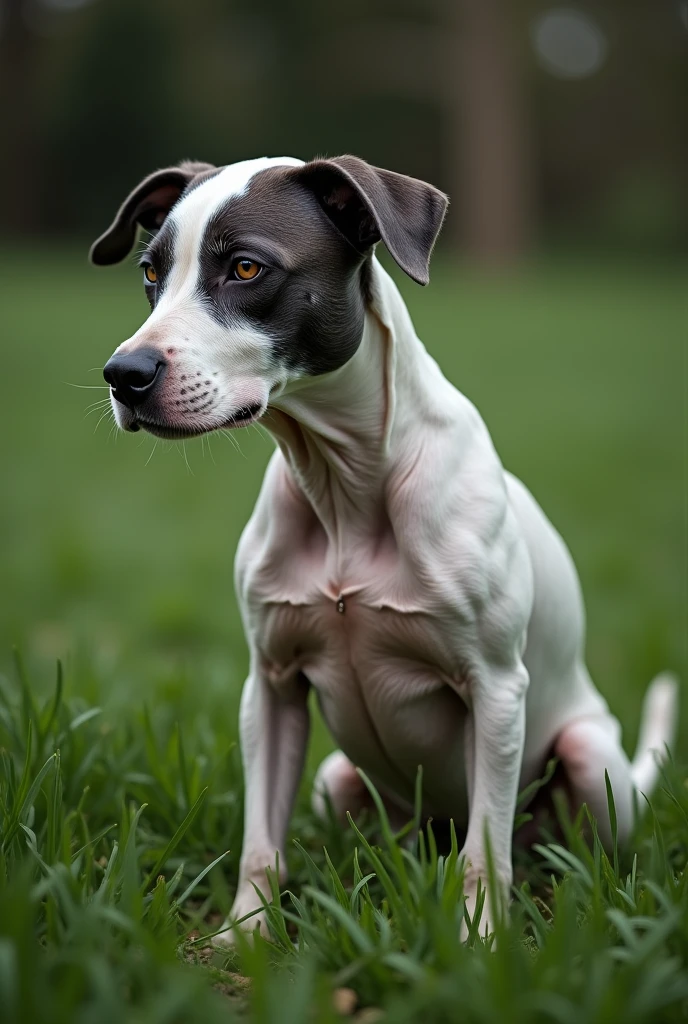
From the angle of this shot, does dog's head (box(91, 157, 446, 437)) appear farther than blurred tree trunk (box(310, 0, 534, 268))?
No

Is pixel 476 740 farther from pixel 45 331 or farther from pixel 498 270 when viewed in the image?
pixel 498 270

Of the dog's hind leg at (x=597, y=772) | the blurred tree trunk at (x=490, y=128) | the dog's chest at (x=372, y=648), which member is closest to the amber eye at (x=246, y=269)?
the dog's chest at (x=372, y=648)

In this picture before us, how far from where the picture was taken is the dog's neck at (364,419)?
115 inches

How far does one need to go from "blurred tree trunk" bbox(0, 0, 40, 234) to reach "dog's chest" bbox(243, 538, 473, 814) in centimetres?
3258

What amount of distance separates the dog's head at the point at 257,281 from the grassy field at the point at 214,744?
0.73 ft

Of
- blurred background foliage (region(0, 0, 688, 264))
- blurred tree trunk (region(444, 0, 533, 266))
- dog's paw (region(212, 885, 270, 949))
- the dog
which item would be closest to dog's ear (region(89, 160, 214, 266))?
the dog

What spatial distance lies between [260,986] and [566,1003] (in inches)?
20.7

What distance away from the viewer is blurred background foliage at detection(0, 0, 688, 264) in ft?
99.2

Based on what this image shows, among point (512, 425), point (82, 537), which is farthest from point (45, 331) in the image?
point (82, 537)

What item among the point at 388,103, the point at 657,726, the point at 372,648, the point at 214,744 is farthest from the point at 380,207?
the point at 388,103

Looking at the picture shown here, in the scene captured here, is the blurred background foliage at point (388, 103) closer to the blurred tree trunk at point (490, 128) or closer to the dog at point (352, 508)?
the blurred tree trunk at point (490, 128)

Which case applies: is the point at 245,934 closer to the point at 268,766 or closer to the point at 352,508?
the point at 268,766

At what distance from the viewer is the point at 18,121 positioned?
111 ft

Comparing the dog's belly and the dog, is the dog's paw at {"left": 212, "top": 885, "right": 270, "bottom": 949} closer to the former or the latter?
the dog
